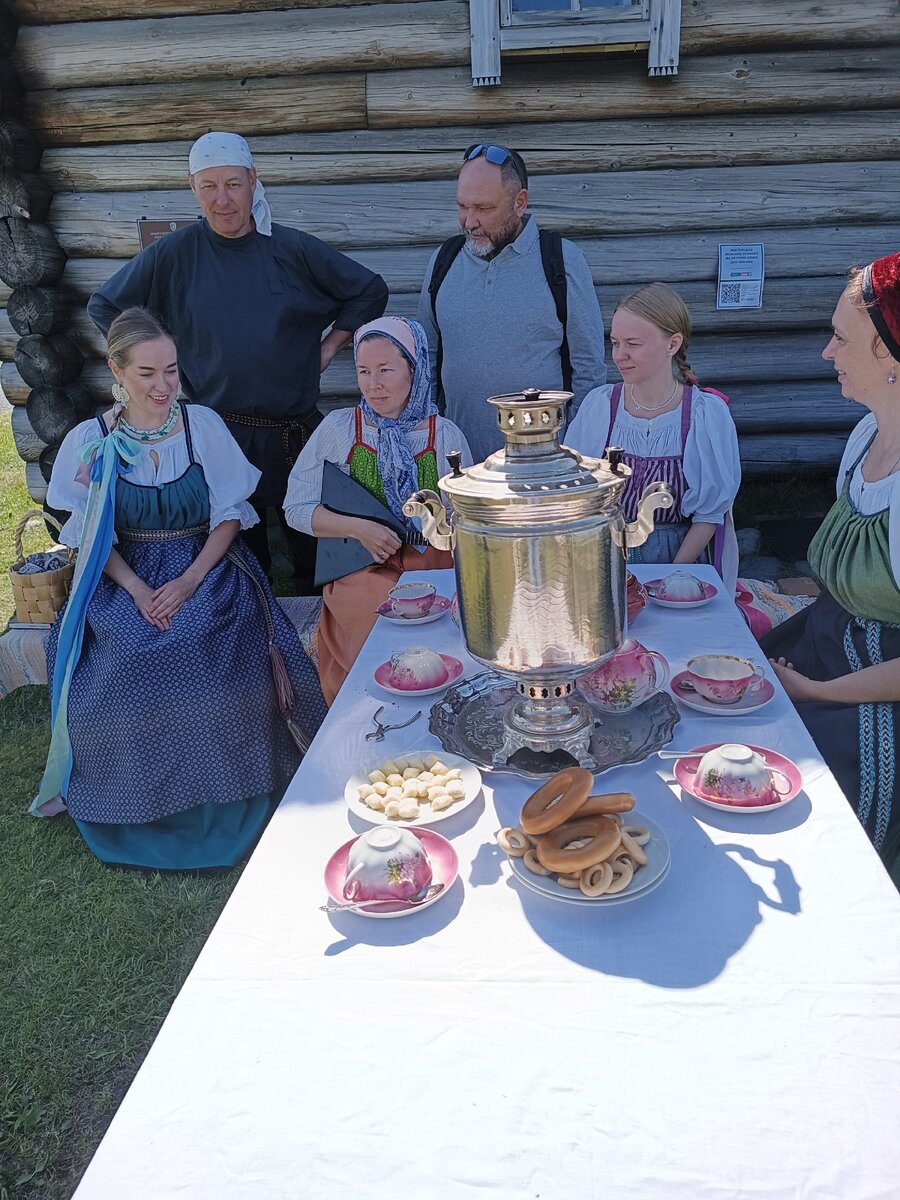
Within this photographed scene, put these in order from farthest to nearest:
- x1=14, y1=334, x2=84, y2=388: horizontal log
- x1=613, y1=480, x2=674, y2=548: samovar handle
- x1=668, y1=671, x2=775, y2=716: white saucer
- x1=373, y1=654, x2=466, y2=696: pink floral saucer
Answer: x1=14, y1=334, x2=84, y2=388: horizontal log, x1=373, y1=654, x2=466, y2=696: pink floral saucer, x1=668, y1=671, x2=775, y2=716: white saucer, x1=613, y1=480, x2=674, y2=548: samovar handle

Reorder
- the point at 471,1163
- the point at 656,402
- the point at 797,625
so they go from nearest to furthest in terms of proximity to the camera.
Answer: the point at 471,1163 < the point at 797,625 < the point at 656,402

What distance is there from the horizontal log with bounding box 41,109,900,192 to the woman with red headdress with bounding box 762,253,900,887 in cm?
249

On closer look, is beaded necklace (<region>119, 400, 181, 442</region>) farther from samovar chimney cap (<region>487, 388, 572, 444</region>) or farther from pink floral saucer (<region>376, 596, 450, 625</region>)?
samovar chimney cap (<region>487, 388, 572, 444</region>)

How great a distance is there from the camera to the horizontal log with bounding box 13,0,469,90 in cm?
436

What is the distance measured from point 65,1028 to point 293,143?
402 centimetres

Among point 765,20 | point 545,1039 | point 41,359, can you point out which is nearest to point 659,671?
point 545,1039

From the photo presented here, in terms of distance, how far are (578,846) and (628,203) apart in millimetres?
4038

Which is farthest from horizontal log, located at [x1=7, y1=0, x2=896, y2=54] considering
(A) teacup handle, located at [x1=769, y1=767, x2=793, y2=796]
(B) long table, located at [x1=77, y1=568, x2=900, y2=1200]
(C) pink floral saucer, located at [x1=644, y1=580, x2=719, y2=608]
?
(B) long table, located at [x1=77, y1=568, x2=900, y2=1200]

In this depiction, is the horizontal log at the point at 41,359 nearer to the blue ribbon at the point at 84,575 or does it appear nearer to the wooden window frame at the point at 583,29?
the blue ribbon at the point at 84,575

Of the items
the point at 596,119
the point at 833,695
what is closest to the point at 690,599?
the point at 833,695

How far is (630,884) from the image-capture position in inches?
54.4

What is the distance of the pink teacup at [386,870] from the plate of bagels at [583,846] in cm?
15

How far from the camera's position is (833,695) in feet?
7.82

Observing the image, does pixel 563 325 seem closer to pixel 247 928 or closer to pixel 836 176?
pixel 836 176
